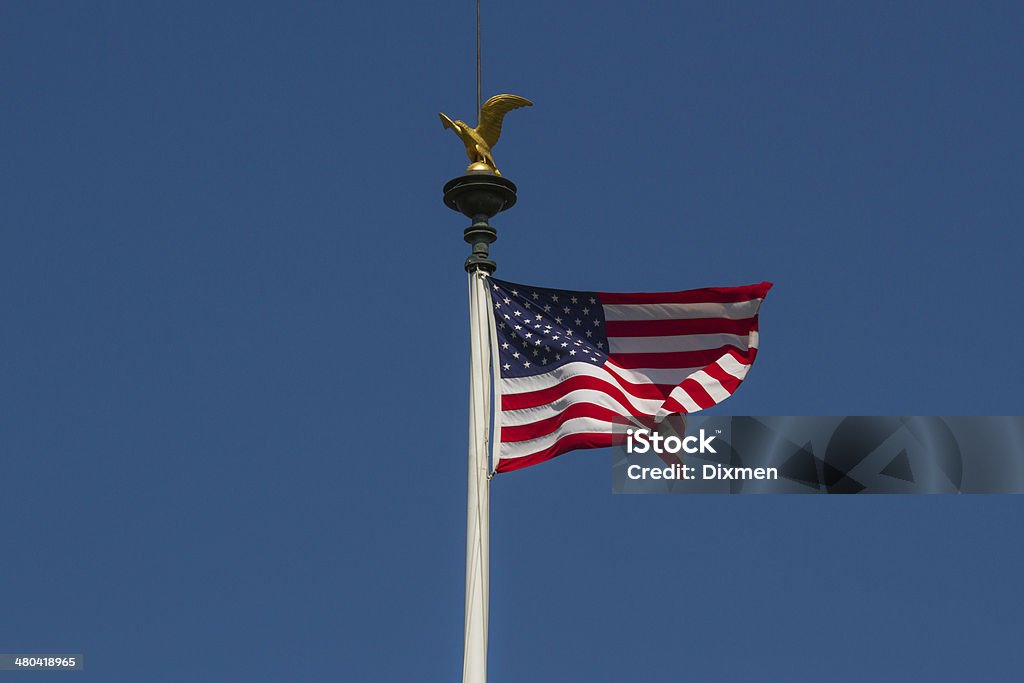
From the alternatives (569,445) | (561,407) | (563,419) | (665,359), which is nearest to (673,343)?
(665,359)

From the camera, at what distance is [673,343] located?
23656 millimetres

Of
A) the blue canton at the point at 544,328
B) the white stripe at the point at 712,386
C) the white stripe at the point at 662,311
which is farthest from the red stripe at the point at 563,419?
the white stripe at the point at 662,311

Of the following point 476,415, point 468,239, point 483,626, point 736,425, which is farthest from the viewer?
point 736,425

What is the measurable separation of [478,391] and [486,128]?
4.48 m

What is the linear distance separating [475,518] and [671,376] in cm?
→ 487

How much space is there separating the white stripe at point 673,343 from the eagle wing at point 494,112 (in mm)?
3593

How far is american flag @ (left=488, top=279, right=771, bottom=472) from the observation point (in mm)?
22297

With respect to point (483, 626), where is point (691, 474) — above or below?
above

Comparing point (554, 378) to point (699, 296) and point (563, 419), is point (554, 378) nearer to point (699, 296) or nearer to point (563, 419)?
point (563, 419)

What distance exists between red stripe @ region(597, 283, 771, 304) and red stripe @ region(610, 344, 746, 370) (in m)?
Result: 0.81

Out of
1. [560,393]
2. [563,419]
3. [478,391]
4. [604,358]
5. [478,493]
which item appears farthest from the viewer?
[604,358]

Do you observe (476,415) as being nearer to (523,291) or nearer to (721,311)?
(523,291)

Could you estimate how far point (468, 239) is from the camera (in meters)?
22.6

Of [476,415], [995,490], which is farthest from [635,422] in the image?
[995,490]
